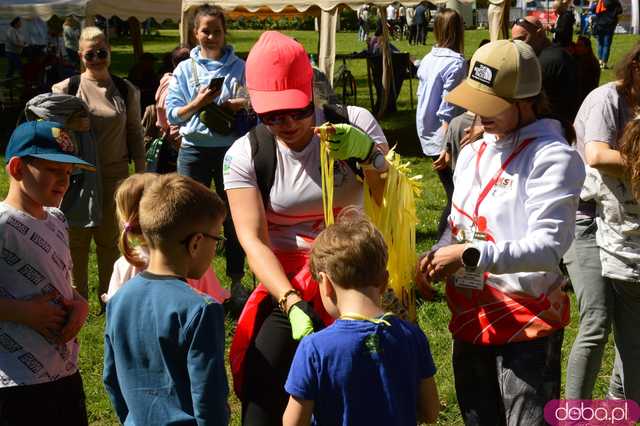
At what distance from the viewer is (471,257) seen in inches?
118

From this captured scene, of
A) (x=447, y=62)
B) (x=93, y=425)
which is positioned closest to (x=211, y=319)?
(x=93, y=425)

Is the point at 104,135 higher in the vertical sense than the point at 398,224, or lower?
lower

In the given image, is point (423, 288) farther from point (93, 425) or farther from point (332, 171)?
point (93, 425)

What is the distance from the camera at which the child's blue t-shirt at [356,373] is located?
2664 mm

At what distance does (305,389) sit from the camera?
2674 mm

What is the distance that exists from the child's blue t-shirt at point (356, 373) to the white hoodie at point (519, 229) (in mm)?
477

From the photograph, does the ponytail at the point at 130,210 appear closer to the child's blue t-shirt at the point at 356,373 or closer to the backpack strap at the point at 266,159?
the backpack strap at the point at 266,159

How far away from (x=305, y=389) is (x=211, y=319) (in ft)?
1.10

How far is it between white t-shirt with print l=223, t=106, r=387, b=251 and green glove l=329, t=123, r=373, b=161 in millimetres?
156

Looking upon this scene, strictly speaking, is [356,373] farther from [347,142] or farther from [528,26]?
A: [528,26]

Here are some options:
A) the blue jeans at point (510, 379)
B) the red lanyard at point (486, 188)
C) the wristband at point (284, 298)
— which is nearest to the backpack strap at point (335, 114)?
the red lanyard at point (486, 188)

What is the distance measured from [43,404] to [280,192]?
43.2 inches

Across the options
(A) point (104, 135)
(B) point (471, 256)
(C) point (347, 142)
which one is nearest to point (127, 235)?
(C) point (347, 142)

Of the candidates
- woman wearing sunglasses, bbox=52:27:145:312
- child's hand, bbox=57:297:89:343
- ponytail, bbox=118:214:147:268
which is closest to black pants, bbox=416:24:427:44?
woman wearing sunglasses, bbox=52:27:145:312
